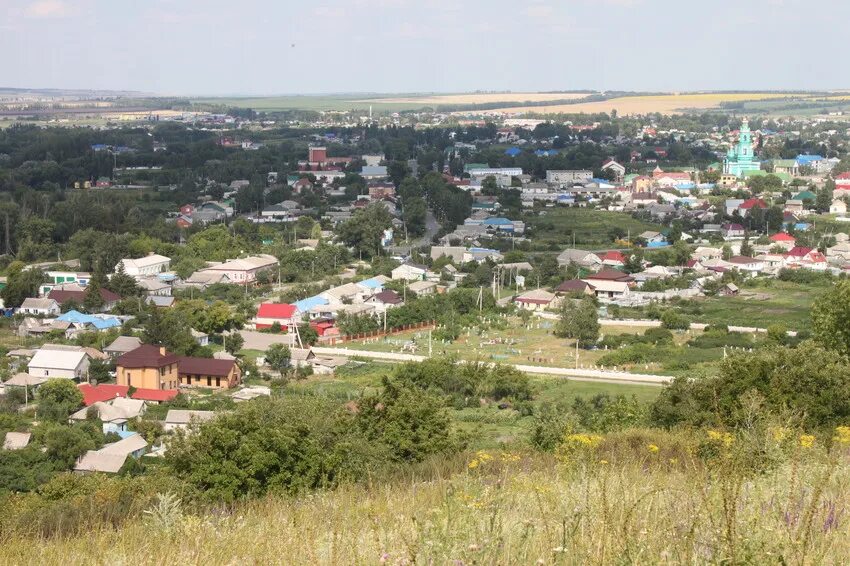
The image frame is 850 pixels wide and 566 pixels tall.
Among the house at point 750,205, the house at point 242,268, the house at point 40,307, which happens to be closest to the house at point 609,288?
the house at point 242,268

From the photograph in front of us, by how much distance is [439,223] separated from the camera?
76.0 ft

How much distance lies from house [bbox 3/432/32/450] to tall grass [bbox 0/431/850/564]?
219 inches

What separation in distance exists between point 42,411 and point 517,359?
16.1 feet

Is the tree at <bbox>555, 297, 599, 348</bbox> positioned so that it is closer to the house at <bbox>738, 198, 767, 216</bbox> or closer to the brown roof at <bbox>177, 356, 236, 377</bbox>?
the brown roof at <bbox>177, 356, 236, 377</bbox>

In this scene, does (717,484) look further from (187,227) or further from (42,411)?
(187,227)

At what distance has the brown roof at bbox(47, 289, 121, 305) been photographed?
1438cm

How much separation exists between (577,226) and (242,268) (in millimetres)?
8094

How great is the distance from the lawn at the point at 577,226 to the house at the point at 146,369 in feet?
33.1

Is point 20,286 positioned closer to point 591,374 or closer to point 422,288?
point 422,288

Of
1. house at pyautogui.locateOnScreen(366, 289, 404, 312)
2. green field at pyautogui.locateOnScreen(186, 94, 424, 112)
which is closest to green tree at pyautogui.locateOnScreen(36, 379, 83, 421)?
house at pyautogui.locateOnScreen(366, 289, 404, 312)

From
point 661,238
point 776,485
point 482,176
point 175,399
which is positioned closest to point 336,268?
point 661,238

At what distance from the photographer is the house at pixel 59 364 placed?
10.7 m

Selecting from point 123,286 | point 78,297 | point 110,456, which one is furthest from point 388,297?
point 110,456

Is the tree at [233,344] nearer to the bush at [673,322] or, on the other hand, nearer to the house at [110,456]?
the house at [110,456]
